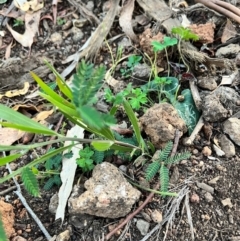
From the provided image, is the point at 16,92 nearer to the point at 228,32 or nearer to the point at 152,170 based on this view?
the point at 152,170

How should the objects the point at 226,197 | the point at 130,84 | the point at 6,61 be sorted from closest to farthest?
the point at 226,197
the point at 130,84
the point at 6,61

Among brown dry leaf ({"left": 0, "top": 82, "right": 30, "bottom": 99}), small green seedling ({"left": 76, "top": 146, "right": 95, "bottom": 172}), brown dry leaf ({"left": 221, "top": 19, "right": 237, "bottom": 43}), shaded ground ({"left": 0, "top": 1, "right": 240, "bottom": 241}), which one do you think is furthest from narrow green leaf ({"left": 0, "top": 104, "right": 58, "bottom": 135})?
brown dry leaf ({"left": 221, "top": 19, "right": 237, "bottom": 43})

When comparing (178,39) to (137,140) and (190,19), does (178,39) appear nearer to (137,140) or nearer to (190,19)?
(190,19)

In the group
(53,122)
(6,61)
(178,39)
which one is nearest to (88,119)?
(53,122)

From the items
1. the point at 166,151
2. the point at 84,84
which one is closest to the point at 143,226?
the point at 166,151

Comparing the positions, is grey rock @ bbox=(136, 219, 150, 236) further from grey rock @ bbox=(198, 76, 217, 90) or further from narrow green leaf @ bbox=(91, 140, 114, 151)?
grey rock @ bbox=(198, 76, 217, 90)

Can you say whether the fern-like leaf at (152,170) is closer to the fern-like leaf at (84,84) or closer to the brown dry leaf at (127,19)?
the fern-like leaf at (84,84)

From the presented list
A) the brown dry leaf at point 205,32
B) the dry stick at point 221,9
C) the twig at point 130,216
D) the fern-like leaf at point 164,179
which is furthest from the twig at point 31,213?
the dry stick at point 221,9
